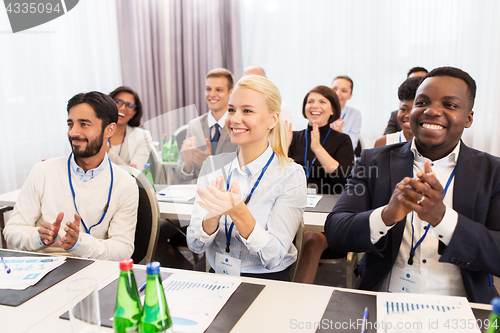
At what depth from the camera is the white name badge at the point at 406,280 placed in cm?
139

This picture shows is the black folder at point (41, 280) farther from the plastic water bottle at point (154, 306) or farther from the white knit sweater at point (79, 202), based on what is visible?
the plastic water bottle at point (154, 306)

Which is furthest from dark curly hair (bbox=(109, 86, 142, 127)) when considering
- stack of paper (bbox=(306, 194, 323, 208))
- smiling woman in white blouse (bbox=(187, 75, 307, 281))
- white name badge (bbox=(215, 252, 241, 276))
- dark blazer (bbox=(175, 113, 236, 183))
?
white name badge (bbox=(215, 252, 241, 276))

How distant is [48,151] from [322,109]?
281cm

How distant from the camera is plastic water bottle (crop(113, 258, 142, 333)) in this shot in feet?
2.69

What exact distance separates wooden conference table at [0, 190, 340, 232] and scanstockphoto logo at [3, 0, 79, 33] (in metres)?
1.89

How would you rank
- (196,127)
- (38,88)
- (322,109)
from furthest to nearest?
1. (38,88)
2. (322,109)
3. (196,127)

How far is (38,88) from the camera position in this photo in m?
3.79

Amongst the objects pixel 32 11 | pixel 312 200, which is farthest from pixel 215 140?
pixel 32 11

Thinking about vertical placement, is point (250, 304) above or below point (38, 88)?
below

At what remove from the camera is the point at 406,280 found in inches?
55.9

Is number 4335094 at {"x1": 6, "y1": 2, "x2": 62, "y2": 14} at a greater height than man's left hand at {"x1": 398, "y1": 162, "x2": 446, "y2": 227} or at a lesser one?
greater

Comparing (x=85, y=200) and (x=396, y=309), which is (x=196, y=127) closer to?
(x=85, y=200)

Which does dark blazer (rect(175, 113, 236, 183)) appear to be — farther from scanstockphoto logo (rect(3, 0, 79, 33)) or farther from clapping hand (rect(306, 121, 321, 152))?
scanstockphoto logo (rect(3, 0, 79, 33))

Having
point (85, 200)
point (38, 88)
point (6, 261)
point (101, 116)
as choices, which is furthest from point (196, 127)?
point (38, 88)
